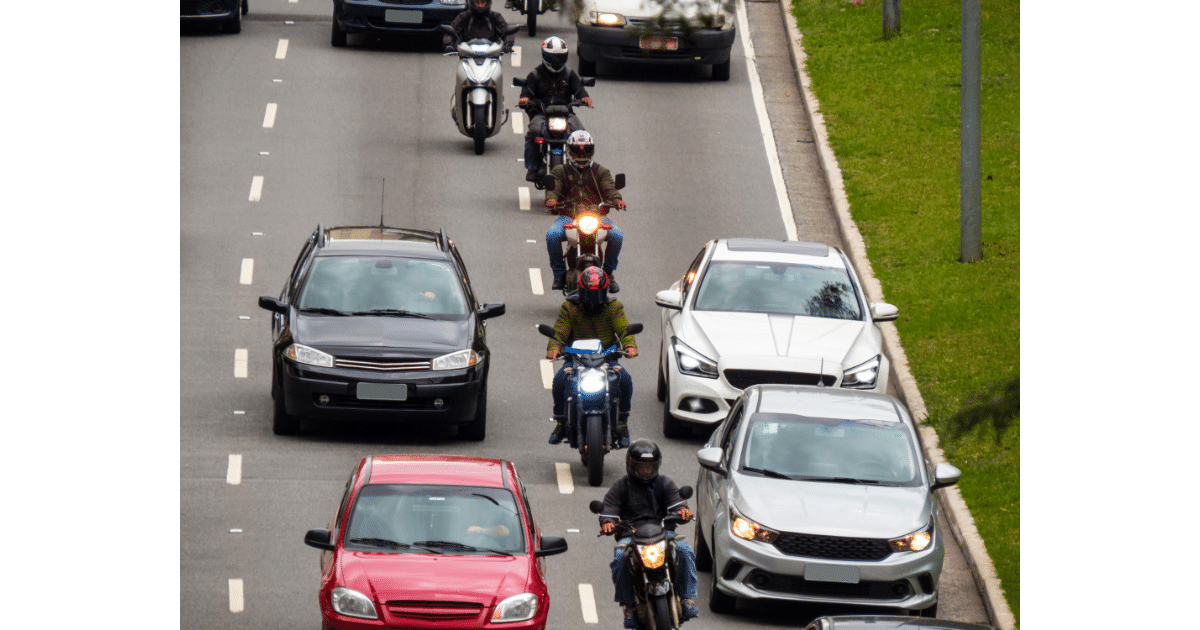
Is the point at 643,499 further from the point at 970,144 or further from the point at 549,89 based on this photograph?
the point at 549,89

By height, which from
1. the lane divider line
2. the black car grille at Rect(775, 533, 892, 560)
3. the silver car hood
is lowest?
the lane divider line

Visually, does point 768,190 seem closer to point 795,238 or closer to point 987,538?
point 795,238

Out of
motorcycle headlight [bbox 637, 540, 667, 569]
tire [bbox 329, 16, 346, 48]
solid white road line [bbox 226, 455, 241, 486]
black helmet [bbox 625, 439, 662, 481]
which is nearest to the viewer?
motorcycle headlight [bbox 637, 540, 667, 569]

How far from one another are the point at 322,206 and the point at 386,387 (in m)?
8.95

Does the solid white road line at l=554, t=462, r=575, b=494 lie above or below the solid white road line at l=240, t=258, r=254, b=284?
above

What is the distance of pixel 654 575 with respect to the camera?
41.1 ft

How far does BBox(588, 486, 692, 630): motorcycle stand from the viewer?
1252 cm

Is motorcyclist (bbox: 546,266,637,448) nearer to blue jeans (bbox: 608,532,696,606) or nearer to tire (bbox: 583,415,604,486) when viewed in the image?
tire (bbox: 583,415,604,486)

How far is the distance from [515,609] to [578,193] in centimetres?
1015

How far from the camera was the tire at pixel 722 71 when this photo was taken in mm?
34094

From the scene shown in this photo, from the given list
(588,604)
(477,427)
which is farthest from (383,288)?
(588,604)

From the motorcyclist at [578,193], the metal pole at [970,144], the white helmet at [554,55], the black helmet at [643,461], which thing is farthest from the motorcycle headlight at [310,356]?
the metal pole at [970,144]

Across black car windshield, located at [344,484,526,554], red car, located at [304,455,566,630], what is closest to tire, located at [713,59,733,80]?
red car, located at [304,455,566,630]

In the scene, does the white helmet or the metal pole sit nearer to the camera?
the metal pole
